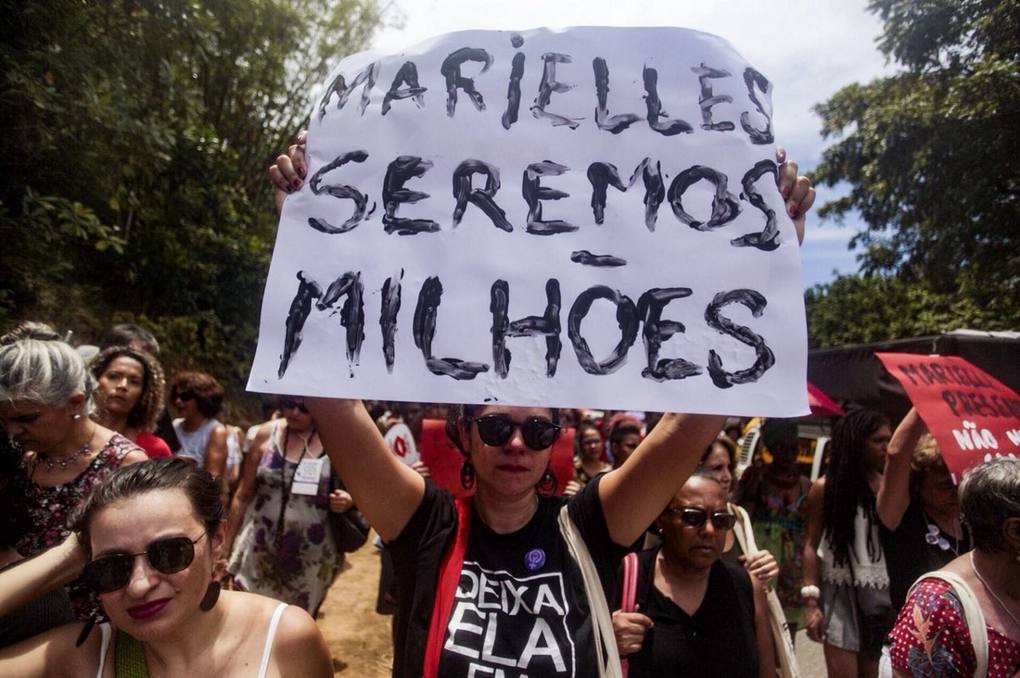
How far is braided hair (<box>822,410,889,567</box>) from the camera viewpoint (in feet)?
10.5

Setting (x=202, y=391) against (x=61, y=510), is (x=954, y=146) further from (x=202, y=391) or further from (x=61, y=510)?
(x=61, y=510)

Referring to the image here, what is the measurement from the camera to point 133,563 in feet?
4.57

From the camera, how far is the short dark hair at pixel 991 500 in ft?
6.18

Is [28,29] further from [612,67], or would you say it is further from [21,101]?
[612,67]

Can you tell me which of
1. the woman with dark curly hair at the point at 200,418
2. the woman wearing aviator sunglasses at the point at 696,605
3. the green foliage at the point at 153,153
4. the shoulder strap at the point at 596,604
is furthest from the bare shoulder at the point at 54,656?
the green foliage at the point at 153,153

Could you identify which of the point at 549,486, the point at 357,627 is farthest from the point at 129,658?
the point at 357,627

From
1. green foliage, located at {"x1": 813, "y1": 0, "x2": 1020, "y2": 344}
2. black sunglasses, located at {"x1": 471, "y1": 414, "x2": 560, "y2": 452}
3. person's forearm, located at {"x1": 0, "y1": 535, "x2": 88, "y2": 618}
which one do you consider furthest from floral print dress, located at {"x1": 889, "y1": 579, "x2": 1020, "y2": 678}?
green foliage, located at {"x1": 813, "y1": 0, "x2": 1020, "y2": 344}

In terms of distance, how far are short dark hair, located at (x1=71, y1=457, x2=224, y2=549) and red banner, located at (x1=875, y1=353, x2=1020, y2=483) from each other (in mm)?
2325

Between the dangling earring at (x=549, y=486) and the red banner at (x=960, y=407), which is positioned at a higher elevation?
the red banner at (x=960, y=407)

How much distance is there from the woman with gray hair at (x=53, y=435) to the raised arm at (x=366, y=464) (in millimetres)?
878

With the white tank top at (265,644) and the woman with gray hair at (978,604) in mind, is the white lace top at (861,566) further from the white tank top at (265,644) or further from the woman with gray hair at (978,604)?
the white tank top at (265,644)

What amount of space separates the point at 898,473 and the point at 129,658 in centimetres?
274

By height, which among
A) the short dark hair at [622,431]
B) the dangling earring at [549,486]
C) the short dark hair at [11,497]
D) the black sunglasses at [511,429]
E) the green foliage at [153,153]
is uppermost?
the green foliage at [153,153]

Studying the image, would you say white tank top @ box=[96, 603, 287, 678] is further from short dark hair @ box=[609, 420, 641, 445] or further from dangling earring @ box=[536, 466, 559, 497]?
short dark hair @ box=[609, 420, 641, 445]
